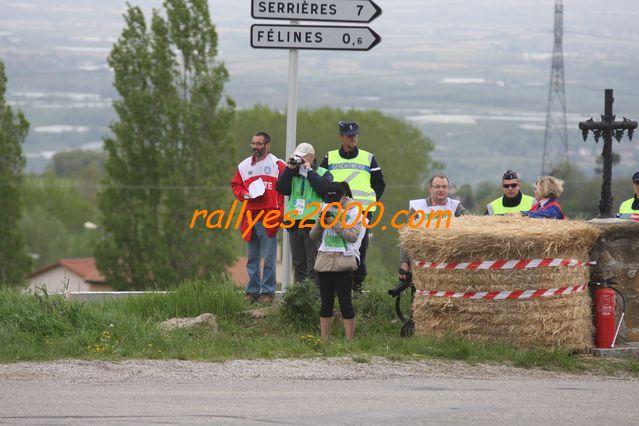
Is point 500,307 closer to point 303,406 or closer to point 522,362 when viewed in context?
point 522,362

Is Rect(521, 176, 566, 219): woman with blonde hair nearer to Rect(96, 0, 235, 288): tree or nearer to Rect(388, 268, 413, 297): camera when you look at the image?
Rect(388, 268, 413, 297): camera

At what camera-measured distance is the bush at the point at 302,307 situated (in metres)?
12.0

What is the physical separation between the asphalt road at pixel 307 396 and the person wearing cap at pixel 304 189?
2.52 meters

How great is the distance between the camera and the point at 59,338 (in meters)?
10.7

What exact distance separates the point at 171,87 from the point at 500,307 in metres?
54.0

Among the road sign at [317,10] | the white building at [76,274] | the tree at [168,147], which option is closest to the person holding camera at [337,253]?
the road sign at [317,10]

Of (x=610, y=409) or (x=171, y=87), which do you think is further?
(x=171, y=87)

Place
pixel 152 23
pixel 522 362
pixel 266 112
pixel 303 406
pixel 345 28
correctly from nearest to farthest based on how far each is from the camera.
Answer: pixel 303 406 → pixel 522 362 → pixel 345 28 → pixel 152 23 → pixel 266 112

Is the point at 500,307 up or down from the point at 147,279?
up

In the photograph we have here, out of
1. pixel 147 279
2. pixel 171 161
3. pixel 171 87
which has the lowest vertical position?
pixel 147 279

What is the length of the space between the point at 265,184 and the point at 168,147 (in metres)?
50.8

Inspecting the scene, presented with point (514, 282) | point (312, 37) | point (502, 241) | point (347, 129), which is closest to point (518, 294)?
point (514, 282)

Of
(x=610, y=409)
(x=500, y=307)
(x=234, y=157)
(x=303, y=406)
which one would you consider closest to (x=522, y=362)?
(x=500, y=307)

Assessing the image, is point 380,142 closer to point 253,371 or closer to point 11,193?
point 11,193
